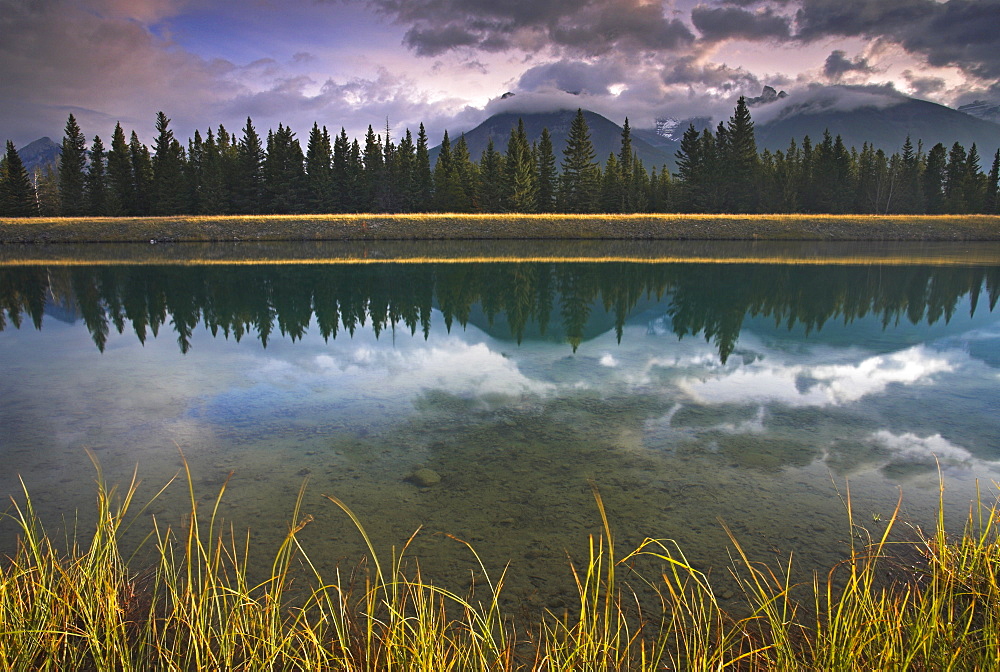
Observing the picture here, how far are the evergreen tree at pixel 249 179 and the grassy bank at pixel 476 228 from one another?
24151 millimetres

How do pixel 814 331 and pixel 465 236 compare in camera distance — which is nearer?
pixel 814 331

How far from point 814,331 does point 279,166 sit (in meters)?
73.1

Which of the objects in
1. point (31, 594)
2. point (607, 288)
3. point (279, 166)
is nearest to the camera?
point (31, 594)

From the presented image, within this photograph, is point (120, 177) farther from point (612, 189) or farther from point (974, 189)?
point (974, 189)

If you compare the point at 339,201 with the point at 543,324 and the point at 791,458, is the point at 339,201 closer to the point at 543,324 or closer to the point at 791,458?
the point at 543,324

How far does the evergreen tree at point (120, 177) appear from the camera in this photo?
71188 mm

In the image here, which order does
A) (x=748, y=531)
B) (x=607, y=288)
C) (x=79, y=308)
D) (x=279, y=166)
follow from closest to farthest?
(x=748, y=531) < (x=79, y=308) < (x=607, y=288) < (x=279, y=166)

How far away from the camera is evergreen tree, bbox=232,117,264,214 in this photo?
241ft

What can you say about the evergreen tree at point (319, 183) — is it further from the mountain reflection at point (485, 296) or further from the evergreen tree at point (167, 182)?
the mountain reflection at point (485, 296)

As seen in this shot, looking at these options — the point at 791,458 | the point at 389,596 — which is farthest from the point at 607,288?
the point at 389,596

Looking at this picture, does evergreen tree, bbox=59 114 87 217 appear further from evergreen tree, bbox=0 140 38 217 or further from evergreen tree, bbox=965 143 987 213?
evergreen tree, bbox=965 143 987 213

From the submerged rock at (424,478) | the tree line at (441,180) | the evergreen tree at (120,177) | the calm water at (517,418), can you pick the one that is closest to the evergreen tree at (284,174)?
the tree line at (441,180)

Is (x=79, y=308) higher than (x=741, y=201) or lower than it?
lower

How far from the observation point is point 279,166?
244 ft
